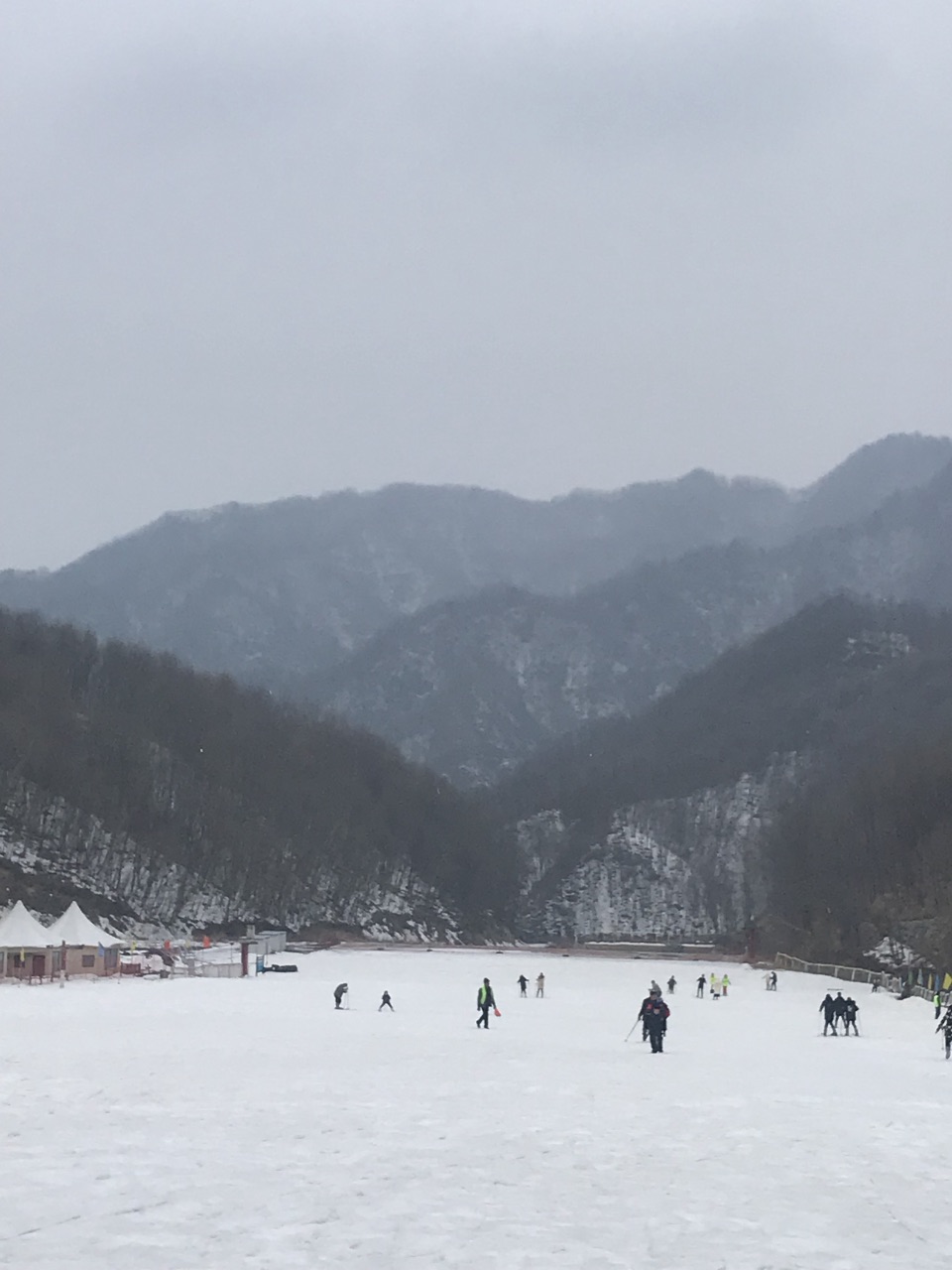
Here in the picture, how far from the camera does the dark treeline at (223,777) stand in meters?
142

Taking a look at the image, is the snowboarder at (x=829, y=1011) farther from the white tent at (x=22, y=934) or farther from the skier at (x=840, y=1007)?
the white tent at (x=22, y=934)

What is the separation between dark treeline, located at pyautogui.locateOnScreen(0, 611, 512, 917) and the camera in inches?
5600

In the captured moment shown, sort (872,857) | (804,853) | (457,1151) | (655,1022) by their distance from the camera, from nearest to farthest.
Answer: (457,1151), (655,1022), (872,857), (804,853)

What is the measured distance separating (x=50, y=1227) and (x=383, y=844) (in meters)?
162

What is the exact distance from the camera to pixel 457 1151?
1593cm

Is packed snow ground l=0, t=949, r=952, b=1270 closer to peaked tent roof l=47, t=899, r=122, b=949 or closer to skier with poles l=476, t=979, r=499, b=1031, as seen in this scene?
skier with poles l=476, t=979, r=499, b=1031

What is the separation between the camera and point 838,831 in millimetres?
129250

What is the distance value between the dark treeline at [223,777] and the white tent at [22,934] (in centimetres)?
6845

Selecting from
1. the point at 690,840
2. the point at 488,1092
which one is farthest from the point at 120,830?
the point at 488,1092

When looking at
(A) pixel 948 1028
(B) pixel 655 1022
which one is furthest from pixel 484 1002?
(A) pixel 948 1028

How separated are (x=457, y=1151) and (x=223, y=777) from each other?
148209 millimetres

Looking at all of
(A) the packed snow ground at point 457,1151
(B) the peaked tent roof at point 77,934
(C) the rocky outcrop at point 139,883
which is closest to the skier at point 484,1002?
(A) the packed snow ground at point 457,1151

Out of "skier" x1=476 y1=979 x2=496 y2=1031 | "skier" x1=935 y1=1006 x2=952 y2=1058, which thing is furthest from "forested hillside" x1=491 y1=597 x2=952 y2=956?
"skier" x1=935 y1=1006 x2=952 y2=1058

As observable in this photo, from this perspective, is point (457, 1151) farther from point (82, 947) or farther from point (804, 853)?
point (804, 853)
